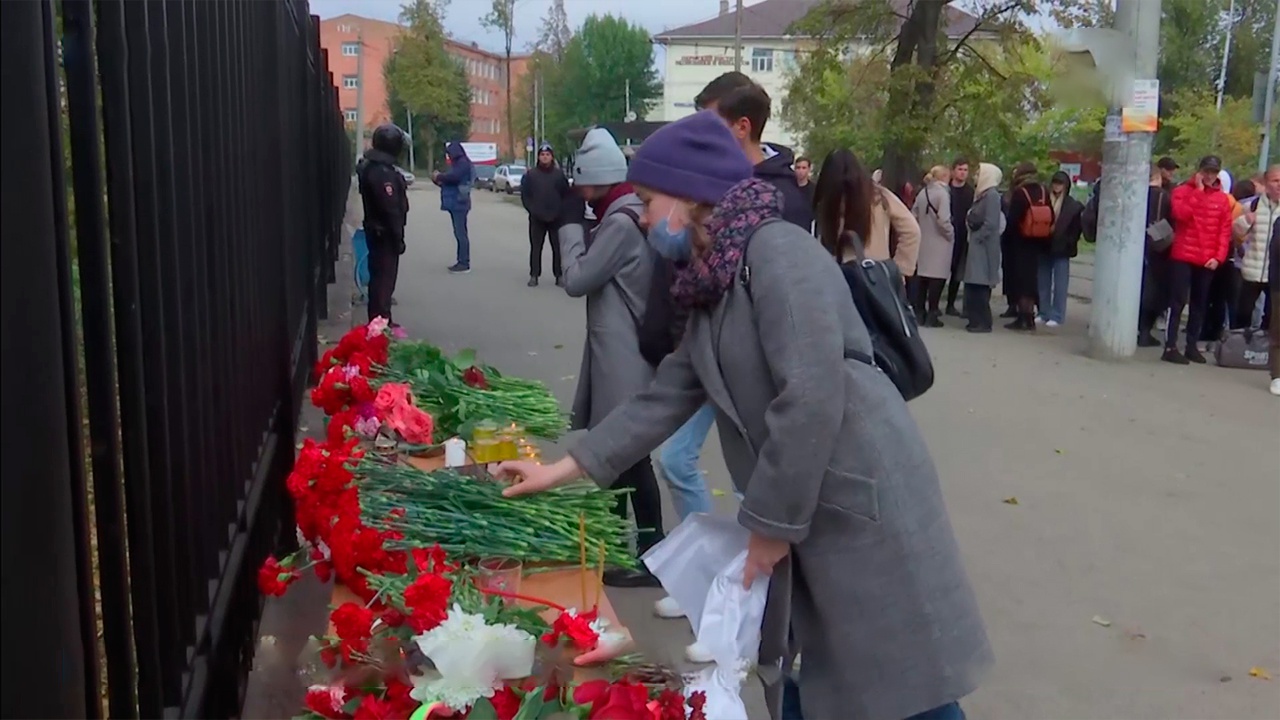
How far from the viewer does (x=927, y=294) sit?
1334 centimetres

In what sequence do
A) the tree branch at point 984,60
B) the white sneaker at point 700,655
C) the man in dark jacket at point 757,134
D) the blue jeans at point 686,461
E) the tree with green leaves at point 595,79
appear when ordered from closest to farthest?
the white sneaker at point 700,655, the man in dark jacket at point 757,134, the blue jeans at point 686,461, the tree branch at point 984,60, the tree with green leaves at point 595,79

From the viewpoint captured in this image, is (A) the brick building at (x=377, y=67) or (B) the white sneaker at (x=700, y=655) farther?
(A) the brick building at (x=377, y=67)

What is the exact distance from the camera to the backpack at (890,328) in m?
2.66

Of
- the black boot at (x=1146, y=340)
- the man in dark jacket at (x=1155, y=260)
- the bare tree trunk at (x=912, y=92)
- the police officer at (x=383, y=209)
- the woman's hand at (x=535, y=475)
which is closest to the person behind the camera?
the woman's hand at (x=535, y=475)

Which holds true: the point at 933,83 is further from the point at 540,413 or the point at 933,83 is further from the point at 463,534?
the point at 463,534

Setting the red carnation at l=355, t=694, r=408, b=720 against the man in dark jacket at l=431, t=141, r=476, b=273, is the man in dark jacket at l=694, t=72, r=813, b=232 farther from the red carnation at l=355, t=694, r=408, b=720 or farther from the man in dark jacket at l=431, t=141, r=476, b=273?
the man in dark jacket at l=431, t=141, r=476, b=273

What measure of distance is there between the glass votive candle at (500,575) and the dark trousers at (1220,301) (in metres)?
9.68

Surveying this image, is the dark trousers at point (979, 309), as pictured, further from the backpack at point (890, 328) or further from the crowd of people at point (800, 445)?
the backpack at point (890, 328)

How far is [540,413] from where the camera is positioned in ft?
14.4

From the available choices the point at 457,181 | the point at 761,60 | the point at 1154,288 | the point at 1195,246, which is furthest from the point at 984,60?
the point at 761,60

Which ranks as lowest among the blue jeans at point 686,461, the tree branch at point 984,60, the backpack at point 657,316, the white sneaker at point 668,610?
the white sneaker at point 668,610

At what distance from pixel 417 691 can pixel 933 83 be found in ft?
49.7

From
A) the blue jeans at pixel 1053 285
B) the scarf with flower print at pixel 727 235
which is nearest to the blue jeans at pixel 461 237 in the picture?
the blue jeans at pixel 1053 285

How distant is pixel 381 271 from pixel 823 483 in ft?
26.9
